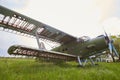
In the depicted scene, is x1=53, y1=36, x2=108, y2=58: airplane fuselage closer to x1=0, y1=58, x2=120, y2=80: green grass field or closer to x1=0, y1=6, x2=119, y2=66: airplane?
x1=0, y1=6, x2=119, y2=66: airplane

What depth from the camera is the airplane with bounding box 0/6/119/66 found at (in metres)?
11.0

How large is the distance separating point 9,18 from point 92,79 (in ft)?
26.5

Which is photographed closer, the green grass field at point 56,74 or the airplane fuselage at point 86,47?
the green grass field at point 56,74

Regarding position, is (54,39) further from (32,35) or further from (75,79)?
(75,79)

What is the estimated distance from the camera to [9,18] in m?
11.5

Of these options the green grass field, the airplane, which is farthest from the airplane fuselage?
the green grass field

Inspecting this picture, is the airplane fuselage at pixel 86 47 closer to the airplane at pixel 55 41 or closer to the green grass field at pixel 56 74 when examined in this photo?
the airplane at pixel 55 41

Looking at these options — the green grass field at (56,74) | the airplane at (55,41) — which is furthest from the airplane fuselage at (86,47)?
the green grass field at (56,74)

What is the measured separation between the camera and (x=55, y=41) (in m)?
16.4

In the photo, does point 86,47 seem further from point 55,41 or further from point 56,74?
point 56,74

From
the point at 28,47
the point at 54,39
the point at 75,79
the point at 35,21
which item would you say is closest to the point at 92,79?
the point at 75,79

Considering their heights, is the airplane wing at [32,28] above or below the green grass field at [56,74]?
above

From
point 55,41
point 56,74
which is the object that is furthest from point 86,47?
point 56,74

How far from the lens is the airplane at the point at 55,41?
11.0 meters
